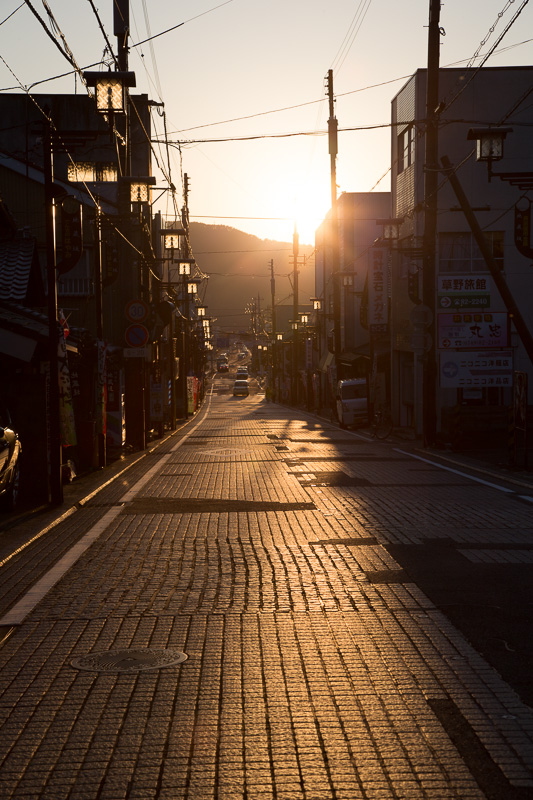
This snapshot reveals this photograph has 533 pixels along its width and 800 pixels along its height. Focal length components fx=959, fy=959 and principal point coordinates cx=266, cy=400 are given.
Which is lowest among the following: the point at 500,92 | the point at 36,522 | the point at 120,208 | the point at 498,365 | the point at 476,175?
the point at 36,522

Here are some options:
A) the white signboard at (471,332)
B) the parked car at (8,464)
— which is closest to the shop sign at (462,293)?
the white signboard at (471,332)

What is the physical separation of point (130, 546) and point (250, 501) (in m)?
4.15

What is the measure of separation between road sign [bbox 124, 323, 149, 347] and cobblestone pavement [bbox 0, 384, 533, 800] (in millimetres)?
13067

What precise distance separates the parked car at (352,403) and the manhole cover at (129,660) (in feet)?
111

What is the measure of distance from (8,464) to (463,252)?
25142mm

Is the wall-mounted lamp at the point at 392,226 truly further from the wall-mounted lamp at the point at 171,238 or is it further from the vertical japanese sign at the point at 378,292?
the wall-mounted lamp at the point at 171,238

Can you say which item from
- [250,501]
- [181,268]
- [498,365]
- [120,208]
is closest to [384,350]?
[181,268]

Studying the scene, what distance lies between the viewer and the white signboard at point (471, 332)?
27.3 meters

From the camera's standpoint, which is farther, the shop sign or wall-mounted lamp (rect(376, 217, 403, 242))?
wall-mounted lamp (rect(376, 217, 403, 242))

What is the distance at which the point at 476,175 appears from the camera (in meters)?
35.8

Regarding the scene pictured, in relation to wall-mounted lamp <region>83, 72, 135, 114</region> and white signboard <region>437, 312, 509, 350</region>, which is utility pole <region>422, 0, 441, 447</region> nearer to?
white signboard <region>437, 312, 509, 350</region>

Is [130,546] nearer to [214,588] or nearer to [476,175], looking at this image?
[214,588]

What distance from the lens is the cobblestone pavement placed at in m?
4.55

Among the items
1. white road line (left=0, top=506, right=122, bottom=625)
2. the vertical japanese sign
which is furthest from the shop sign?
white road line (left=0, top=506, right=122, bottom=625)
